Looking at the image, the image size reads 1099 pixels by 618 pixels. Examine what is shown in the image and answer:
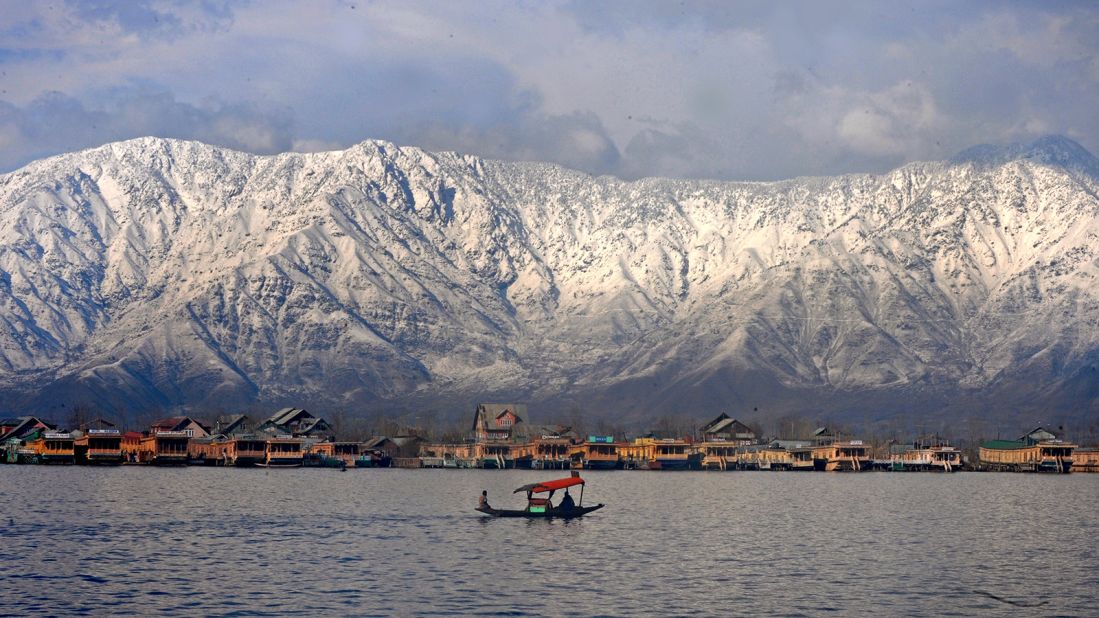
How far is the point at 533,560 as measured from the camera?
110312 mm

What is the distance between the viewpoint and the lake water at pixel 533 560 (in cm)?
8800

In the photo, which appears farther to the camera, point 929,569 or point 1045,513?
point 1045,513

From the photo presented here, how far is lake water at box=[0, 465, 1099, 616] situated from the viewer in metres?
88.0

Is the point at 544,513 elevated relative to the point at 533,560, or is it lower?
elevated

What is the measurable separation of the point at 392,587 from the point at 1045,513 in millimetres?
96227

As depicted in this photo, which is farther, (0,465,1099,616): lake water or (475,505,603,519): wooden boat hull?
(475,505,603,519): wooden boat hull

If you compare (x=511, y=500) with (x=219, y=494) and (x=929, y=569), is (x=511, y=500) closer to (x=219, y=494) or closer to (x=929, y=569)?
(x=219, y=494)

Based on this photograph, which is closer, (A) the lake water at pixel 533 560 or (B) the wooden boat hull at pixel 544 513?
(A) the lake water at pixel 533 560

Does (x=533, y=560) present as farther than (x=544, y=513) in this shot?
No

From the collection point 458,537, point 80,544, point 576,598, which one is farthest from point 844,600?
point 80,544

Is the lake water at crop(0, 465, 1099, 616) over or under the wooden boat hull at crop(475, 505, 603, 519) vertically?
under

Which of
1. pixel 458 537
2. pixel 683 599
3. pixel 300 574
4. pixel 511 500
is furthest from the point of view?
pixel 511 500

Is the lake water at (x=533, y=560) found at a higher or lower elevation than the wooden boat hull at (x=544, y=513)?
lower

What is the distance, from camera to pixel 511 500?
177750 millimetres
